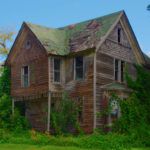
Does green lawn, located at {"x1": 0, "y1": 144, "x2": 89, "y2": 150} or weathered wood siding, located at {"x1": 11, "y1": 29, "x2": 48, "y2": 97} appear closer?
green lawn, located at {"x1": 0, "y1": 144, "x2": 89, "y2": 150}

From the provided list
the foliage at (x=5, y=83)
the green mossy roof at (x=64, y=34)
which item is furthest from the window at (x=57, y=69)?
the foliage at (x=5, y=83)

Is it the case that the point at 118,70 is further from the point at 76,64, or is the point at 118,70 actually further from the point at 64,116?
the point at 64,116

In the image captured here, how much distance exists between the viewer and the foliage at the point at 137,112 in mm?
17938

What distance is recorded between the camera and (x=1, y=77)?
87.4ft

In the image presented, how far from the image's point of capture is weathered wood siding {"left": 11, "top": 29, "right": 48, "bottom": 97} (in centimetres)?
2250

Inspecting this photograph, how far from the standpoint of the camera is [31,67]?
24031 mm

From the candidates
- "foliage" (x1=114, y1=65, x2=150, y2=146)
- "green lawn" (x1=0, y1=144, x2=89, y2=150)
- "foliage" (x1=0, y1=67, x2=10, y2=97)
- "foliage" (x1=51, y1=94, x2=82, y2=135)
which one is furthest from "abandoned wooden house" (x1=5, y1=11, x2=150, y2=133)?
"green lawn" (x1=0, y1=144, x2=89, y2=150)

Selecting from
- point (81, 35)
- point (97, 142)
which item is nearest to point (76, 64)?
point (81, 35)

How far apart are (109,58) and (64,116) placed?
5598mm

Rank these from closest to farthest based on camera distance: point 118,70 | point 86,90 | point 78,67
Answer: point 86,90 < point 78,67 < point 118,70

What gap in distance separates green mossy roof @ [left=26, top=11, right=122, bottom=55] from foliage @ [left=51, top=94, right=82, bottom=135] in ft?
12.5

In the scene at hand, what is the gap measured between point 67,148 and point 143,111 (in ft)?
24.1

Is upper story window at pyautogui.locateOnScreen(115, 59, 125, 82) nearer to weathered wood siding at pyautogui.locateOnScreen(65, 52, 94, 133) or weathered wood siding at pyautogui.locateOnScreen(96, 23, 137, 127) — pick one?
weathered wood siding at pyautogui.locateOnScreen(96, 23, 137, 127)

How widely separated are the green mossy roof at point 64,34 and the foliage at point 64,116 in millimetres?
3809
